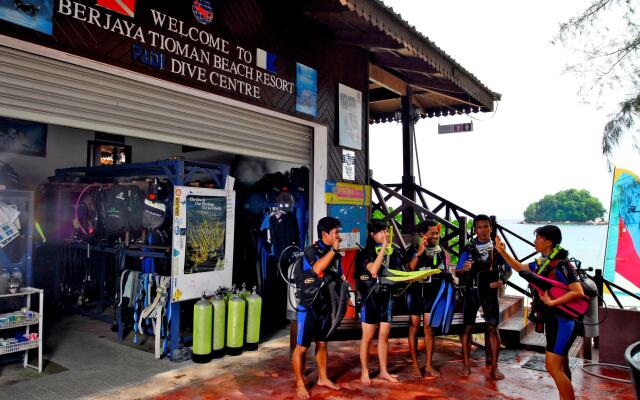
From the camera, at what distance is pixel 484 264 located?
5.07m

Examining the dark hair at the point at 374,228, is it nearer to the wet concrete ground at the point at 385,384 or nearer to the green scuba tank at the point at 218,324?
the wet concrete ground at the point at 385,384

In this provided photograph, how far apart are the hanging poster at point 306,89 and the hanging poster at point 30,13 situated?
3.46m

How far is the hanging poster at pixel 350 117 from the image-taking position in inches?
301

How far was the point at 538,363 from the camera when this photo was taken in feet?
18.8

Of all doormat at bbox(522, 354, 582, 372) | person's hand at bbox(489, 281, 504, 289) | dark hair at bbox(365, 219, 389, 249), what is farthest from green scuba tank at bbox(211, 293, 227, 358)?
doormat at bbox(522, 354, 582, 372)

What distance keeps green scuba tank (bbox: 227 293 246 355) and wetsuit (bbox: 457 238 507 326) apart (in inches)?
107

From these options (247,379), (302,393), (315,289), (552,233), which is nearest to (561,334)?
(552,233)

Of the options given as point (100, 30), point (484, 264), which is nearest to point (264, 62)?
point (100, 30)

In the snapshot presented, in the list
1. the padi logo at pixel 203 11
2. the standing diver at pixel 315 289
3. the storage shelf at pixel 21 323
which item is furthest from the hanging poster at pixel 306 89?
the storage shelf at pixel 21 323

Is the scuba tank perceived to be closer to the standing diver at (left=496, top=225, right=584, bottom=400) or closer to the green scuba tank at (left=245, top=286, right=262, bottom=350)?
the green scuba tank at (left=245, top=286, right=262, bottom=350)

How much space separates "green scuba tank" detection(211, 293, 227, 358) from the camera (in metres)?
5.46

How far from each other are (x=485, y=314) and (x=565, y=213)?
28646 millimetres

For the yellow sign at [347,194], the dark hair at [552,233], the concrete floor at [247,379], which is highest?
the yellow sign at [347,194]

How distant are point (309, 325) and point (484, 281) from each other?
214 cm
